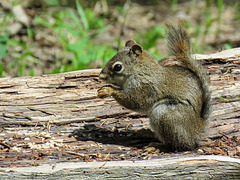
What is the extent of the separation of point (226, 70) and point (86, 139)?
164 centimetres

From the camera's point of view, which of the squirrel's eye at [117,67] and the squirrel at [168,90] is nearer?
the squirrel at [168,90]

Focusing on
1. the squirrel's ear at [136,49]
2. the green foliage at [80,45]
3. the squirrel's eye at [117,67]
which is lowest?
the squirrel's eye at [117,67]

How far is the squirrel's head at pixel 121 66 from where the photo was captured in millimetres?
2723

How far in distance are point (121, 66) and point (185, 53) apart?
506 mm

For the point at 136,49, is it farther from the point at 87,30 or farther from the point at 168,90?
the point at 87,30

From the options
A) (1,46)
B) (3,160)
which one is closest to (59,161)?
(3,160)

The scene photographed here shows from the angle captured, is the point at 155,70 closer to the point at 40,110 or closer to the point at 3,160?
the point at 40,110

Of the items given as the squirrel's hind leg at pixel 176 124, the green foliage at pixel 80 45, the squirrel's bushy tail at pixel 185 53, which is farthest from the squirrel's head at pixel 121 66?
the green foliage at pixel 80 45

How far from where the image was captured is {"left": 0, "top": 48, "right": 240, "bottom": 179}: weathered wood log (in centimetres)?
228

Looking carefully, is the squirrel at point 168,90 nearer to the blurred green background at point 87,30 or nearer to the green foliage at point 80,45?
the green foliage at point 80,45

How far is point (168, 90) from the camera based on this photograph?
103 inches

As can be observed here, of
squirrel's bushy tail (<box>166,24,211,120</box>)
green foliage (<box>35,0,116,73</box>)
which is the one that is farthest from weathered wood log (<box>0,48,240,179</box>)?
green foliage (<box>35,0,116,73</box>)

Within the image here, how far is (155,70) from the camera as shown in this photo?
2.72 metres

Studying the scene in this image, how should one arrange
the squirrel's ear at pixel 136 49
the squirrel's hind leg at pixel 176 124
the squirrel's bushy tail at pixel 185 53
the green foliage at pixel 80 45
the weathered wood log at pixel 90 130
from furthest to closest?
the green foliage at pixel 80 45 < the squirrel's ear at pixel 136 49 < the squirrel's bushy tail at pixel 185 53 < the squirrel's hind leg at pixel 176 124 < the weathered wood log at pixel 90 130
